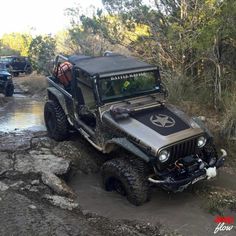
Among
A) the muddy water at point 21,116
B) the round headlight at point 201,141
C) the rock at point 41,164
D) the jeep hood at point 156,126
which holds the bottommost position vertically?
the muddy water at point 21,116

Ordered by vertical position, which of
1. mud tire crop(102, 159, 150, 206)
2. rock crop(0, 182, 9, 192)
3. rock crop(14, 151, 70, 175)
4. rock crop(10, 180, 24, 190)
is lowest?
rock crop(14, 151, 70, 175)

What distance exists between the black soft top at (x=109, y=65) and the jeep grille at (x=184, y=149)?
153 cm

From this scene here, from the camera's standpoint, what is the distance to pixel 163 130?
209 inches

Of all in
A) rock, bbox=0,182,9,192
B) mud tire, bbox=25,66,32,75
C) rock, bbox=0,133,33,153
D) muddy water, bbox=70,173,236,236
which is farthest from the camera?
mud tire, bbox=25,66,32,75

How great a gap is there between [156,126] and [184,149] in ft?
1.57

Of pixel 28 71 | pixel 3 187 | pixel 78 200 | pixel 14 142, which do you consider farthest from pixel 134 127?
pixel 28 71

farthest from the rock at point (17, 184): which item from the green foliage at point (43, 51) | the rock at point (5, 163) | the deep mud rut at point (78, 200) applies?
the green foliage at point (43, 51)

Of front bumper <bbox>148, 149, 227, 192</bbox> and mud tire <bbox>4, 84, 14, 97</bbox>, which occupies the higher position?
front bumper <bbox>148, 149, 227, 192</bbox>

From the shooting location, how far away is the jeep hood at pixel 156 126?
511 cm

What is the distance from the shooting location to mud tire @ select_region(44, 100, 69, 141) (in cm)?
706

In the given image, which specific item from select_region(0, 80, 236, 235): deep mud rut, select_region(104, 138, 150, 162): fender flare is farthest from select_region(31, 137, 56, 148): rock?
select_region(104, 138, 150, 162): fender flare

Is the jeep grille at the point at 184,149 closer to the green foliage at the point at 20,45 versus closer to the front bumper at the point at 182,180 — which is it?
the front bumper at the point at 182,180

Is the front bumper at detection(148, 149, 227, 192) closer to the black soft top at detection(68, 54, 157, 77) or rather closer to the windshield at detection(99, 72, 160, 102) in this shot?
the windshield at detection(99, 72, 160, 102)

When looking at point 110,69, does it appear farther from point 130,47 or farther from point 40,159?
point 130,47
